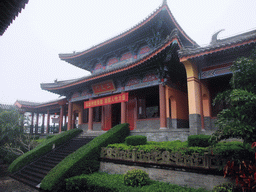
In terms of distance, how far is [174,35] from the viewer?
784cm

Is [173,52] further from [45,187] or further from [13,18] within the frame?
[45,187]

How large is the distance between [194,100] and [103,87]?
6685 millimetres

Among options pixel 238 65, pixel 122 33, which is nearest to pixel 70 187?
pixel 238 65

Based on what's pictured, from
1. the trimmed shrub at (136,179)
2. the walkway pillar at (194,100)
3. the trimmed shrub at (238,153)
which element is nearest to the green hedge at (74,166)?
the trimmed shrub at (136,179)

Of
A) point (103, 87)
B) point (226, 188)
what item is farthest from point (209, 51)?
point (103, 87)

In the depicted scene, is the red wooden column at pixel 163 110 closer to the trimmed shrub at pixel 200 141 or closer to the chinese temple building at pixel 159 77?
the chinese temple building at pixel 159 77

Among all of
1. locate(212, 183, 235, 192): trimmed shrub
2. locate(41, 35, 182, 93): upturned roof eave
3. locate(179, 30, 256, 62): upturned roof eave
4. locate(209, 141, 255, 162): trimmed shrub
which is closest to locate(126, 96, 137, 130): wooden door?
locate(41, 35, 182, 93): upturned roof eave

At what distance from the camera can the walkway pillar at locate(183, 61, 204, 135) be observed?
26.3ft

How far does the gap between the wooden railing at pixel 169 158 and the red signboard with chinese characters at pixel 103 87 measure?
18.5 ft

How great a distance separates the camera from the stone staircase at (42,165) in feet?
26.0

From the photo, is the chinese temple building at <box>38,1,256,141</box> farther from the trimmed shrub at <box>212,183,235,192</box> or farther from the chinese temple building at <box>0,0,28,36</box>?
the chinese temple building at <box>0,0,28,36</box>

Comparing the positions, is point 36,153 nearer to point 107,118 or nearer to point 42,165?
point 42,165

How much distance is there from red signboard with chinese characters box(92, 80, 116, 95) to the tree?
28.6ft

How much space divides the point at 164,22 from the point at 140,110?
5.96 metres
